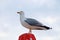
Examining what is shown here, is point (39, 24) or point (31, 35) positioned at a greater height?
point (39, 24)

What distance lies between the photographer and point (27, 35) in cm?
403

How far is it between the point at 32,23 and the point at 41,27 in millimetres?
919

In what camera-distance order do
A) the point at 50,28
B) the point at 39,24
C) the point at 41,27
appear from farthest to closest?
the point at 39,24 → the point at 41,27 → the point at 50,28

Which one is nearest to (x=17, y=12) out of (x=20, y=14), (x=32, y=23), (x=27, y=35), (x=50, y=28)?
(x=20, y=14)

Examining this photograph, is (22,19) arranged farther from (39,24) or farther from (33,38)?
(33,38)

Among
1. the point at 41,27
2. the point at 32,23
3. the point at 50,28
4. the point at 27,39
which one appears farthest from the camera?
the point at 32,23

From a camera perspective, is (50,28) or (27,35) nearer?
(27,35)

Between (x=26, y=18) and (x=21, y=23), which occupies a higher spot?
(x=26, y=18)

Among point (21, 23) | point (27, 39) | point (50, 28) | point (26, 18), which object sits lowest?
point (27, 39)

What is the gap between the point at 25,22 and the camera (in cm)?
632

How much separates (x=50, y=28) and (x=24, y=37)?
148 cm

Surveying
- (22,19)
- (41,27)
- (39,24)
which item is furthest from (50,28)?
(22,19)

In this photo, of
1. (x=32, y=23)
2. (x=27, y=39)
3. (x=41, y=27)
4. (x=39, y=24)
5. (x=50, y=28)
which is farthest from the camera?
(x=32, y=23)

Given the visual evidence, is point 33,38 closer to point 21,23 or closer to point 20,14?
point 21,23
